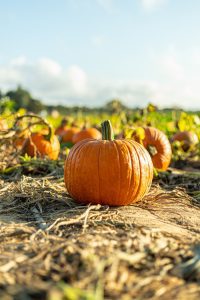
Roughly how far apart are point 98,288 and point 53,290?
16 cm

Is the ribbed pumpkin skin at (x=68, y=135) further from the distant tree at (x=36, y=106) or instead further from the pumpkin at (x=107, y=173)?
the distant tree at (x=36, y=106)

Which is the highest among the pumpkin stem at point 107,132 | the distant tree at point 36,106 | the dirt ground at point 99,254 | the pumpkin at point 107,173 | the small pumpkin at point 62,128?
the distant tree at point 36,106

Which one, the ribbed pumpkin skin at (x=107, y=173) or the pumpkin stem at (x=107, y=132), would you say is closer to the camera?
the ribbed pumpkin skin at (x=107, y=173)

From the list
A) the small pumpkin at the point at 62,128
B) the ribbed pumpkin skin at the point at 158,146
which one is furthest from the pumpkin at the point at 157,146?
the small pumpkin at the point at 62,128

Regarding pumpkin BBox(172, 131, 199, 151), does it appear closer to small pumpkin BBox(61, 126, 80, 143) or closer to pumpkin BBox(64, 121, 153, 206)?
small pumpkin BBox(61, 126, 80, 143)

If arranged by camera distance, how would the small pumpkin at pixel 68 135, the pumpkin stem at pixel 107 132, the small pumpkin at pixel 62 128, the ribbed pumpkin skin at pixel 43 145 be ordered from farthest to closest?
the small pumpkin at pixel 62 128, the small pumpkin at pixel 68 135, the ribbed pumpkin skin at pixel 43 145, the pumpkin stem at pixel 107 132

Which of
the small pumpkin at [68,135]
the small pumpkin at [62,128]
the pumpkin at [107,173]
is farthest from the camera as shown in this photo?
the small pumpkin at [62,128]

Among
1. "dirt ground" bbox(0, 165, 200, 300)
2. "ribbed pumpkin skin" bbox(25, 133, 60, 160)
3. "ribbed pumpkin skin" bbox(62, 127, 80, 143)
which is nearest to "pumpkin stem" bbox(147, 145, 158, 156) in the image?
"ribbed pumpkin skin" bbox(25, 133, 60, 160)

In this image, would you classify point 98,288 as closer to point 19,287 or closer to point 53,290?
point 53,290

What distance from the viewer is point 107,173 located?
3480 millimetres

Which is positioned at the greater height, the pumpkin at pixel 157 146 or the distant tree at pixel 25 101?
the distant tree at pixel 25 101

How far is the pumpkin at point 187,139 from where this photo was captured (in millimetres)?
6793

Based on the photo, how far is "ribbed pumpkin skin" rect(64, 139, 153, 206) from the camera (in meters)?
3.49

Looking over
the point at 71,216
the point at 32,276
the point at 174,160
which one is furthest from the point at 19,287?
the point at 174,160
